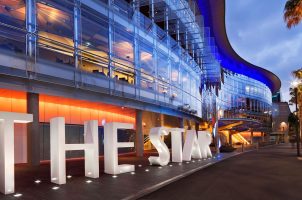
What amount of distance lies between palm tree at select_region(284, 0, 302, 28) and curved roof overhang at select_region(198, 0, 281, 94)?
26059mm

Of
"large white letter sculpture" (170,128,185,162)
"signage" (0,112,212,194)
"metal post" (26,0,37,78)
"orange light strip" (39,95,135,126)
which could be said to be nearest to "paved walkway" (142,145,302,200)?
"signage" (0,112,212,194)

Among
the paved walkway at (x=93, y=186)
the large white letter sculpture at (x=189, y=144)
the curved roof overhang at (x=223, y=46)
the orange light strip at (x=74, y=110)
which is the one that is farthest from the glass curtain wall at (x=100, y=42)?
the curved roof overhang at (x=223, y=46)

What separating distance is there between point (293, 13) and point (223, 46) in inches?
1743

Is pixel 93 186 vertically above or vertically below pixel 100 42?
below

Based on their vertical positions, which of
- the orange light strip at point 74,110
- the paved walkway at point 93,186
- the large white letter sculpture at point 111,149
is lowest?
the paved walkway at point 93,186

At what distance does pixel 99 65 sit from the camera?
2561 centimetres

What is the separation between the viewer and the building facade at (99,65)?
19.0 meters

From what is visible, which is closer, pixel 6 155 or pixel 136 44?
pixel 6 155

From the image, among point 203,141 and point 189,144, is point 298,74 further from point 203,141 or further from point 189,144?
point 189,144

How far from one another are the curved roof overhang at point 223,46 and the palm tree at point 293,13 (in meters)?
26.1

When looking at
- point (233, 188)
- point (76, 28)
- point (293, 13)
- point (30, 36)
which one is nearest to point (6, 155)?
point (233, 188)

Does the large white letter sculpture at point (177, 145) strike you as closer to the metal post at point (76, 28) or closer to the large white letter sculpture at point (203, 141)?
the large white letter sculpture at point (203, 141)

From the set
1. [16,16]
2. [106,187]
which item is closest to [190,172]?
[106,187]

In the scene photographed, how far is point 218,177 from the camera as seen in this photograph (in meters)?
16.0
